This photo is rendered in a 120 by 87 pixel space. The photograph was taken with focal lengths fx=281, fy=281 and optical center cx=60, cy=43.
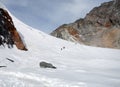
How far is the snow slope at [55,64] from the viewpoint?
33.4 ft

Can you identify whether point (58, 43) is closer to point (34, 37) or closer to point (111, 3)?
point (34, 37)

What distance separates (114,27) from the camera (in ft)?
199

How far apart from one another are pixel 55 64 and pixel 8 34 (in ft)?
14.0

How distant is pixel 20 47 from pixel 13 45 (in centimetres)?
67

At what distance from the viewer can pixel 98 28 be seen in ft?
205

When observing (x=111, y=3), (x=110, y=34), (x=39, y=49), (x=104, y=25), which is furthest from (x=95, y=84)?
(x=111, y=3)

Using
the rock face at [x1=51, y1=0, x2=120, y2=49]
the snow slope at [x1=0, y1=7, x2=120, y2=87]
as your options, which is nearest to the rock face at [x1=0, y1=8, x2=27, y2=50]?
the snow slope at [x1=0, y1=7, x2=120, y2=87]

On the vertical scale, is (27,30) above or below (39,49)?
above

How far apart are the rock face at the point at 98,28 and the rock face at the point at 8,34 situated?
30.5 m

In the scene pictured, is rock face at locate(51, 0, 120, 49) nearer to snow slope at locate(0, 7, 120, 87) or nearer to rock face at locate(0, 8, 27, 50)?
snow slope at locate(0, 7, 120, 87)

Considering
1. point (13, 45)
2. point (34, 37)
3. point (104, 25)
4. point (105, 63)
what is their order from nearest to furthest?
point (13, 45)
point (105, 63)
point (34, 37)
point (104, 25)

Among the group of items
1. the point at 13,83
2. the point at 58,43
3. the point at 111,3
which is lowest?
the point at 13,83

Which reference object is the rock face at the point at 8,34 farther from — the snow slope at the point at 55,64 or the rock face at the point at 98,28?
the rock face at the point at 98,28

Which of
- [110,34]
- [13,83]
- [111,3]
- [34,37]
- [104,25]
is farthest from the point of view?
[111,3]
